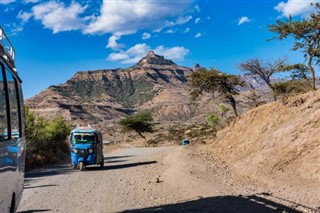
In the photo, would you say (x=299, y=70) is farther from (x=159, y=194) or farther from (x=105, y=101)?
(x=105, y=101)

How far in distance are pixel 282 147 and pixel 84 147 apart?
11.4 m

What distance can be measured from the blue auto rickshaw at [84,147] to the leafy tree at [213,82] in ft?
59.6

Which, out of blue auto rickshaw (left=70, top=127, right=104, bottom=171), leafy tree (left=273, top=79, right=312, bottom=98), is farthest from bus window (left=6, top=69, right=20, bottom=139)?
leafy tree (left=273, top=79, right=312, bottom=98)

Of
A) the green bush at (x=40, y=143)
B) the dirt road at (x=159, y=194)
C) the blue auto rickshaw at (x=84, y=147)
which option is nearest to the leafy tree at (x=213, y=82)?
the green bush at (x=40, y=143)

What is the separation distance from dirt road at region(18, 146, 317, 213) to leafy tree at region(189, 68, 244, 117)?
21.1 metres

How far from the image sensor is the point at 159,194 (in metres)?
14.4

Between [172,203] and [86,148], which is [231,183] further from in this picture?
[86,148]

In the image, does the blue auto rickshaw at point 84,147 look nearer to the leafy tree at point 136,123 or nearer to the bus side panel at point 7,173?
the bus side panel at point 7,173

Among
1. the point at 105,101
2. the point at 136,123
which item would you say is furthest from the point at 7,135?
the point at 105,101

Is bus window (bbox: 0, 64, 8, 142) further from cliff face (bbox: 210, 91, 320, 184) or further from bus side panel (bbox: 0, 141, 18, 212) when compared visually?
cliff face (bbox: 210, 91, 320, 184)

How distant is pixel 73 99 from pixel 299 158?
161392 millimetres

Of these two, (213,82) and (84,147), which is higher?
(213,82)

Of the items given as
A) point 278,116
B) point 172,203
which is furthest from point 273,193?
point 278,116

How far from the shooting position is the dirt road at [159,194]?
11.6 meters
